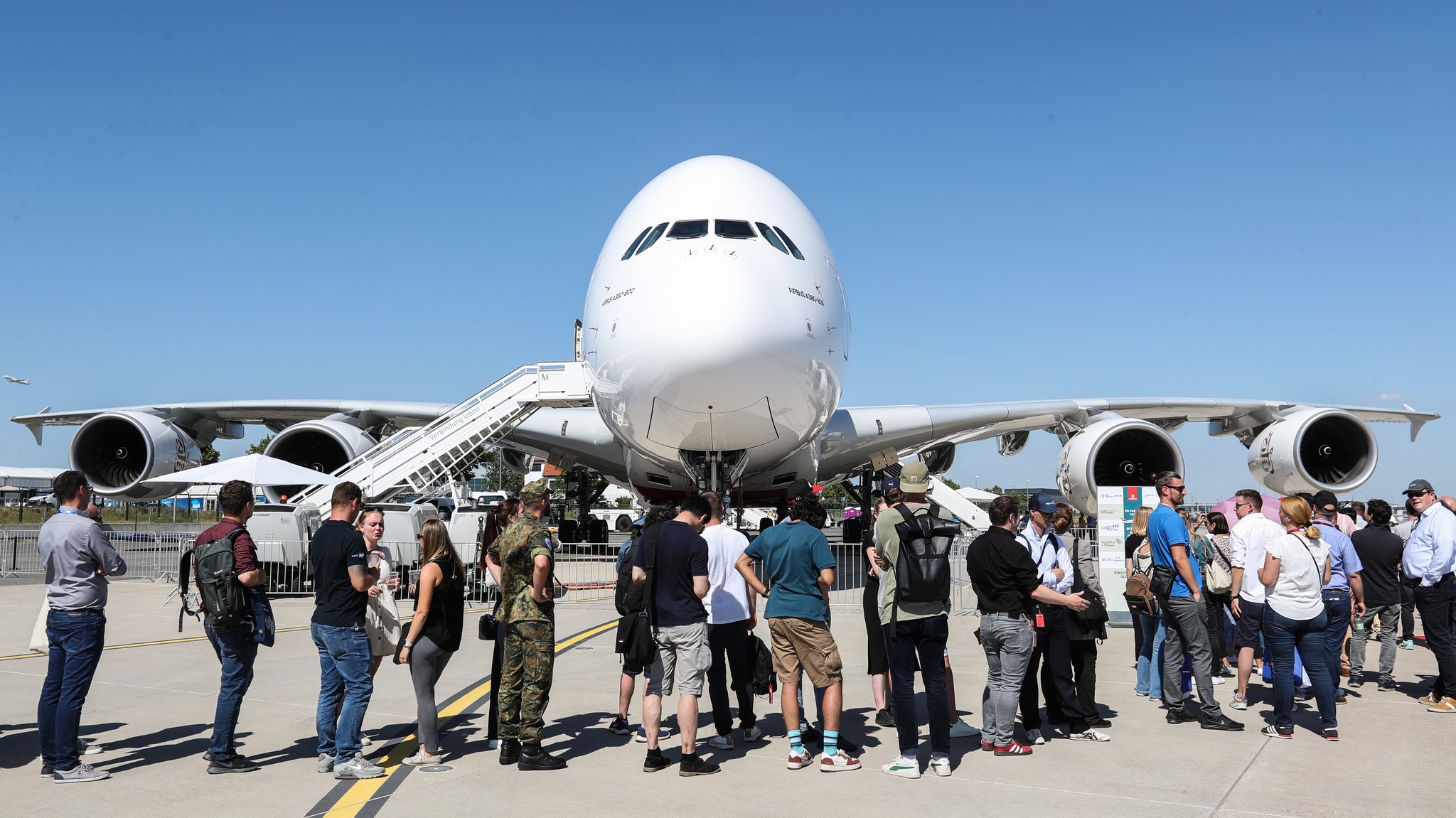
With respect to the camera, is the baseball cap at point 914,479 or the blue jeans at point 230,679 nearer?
the blue jeans at point 230,679

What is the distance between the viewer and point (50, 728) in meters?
4.81

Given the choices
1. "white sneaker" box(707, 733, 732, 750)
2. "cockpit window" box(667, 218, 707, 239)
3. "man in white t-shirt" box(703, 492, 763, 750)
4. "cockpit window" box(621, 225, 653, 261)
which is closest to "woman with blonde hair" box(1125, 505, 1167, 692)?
"man in white t-shirt" box(703, 492, 763, 750)

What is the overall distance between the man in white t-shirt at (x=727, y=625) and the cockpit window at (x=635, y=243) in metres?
5.80

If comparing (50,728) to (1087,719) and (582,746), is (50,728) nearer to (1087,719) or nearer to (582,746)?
(582,746)

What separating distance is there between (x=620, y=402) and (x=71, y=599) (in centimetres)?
615

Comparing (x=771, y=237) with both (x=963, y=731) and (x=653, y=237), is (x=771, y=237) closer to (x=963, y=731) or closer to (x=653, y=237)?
(x=653, y=237)

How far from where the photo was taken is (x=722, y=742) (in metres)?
5.42

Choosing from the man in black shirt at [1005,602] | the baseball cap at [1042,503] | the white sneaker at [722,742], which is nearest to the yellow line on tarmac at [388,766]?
the white sneaker at [722,742]

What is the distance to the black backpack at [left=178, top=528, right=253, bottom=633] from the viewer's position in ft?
15.5

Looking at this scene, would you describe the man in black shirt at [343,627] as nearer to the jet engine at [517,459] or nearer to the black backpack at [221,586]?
the black backpack at [221,586]

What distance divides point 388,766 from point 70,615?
1.72 meters

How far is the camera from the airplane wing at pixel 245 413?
57.7ft

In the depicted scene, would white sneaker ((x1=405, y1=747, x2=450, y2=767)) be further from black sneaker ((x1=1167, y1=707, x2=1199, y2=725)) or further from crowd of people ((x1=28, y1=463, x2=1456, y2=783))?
black sneaker ((x1=1167, y1=707, x2=1199, y2=725))

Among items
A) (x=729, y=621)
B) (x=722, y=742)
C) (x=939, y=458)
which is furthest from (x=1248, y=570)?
(x=939, y=458)
